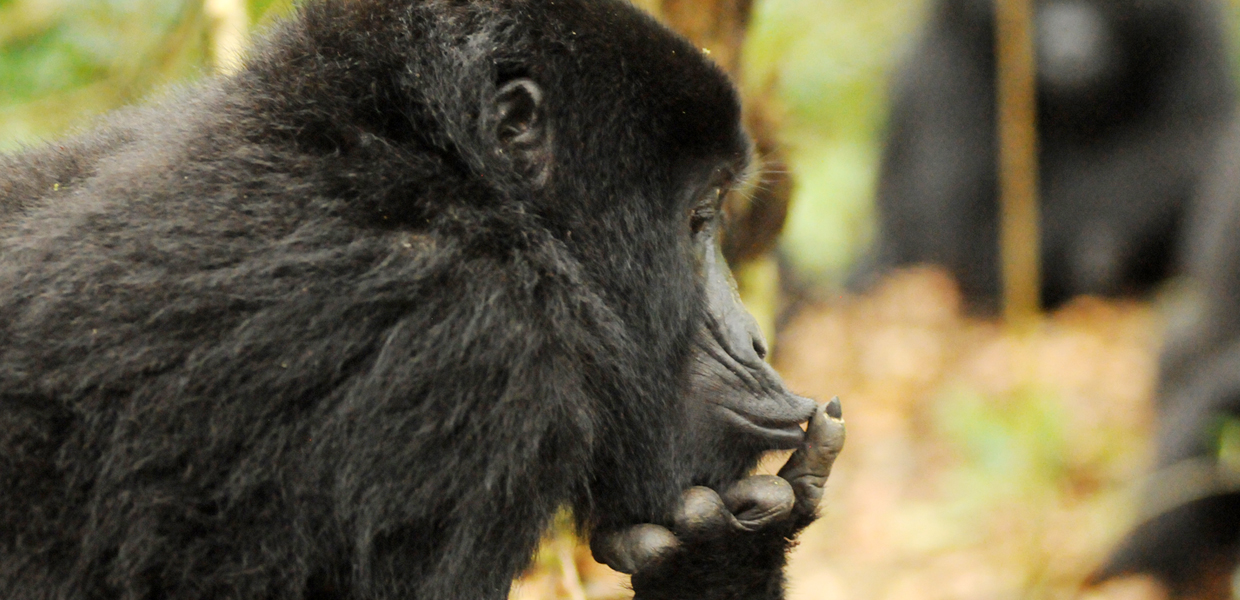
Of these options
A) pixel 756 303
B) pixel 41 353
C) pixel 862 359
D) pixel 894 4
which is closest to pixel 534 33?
pixel 41 353

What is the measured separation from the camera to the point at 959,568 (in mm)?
5297

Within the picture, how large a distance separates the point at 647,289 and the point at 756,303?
1.79 meters

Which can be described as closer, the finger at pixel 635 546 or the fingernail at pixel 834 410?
the finger at pixel 635 546

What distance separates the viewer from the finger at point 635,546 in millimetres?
2537

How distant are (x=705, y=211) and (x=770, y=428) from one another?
517 mm

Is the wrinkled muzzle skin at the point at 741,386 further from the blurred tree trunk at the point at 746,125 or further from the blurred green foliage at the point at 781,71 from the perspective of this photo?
the blurred green foliage at the point at 781,71

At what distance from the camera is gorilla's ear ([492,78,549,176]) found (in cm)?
250

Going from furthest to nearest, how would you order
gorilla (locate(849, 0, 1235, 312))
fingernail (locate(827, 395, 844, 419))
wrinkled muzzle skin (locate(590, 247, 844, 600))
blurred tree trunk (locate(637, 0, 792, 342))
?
gorilla (locate(849, 0, 1235, 312)) < blurred tree trunk (locate(637, 0, 792, 342)) < fingernail (locate(827, 395, 844, 419)) < wrinkled muzzle skin (locate(590, 247, 844, 600))

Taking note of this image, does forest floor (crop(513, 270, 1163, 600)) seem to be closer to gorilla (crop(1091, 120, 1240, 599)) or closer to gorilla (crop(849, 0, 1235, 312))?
gorilla (crop(1091, 120, 1240, 599))

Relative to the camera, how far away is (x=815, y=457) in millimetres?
2707

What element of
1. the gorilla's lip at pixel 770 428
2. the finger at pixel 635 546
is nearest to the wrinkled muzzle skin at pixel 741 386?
the gorilla's lip at pixel 770 428

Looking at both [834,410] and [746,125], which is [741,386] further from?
[746,125]

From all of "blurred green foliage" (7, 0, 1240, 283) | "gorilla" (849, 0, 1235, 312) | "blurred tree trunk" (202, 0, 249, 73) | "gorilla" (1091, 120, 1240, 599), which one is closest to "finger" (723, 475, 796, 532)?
"blurred green foliage" (7, 0, 1240, 283)

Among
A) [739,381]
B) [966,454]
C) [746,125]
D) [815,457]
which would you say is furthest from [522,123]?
[966,454]
